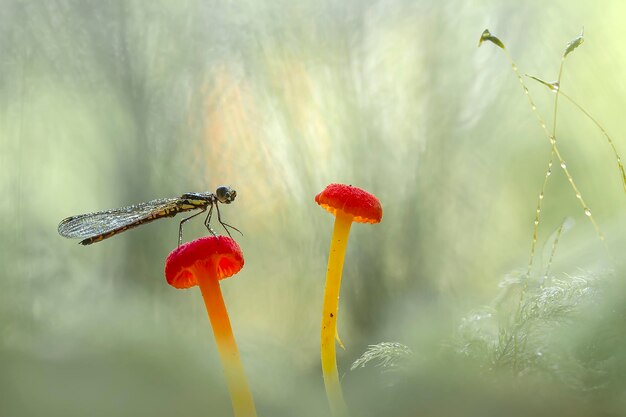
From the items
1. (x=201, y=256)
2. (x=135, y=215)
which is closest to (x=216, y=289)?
(x=201, y=256)

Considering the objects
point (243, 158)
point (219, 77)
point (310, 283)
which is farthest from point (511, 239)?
point (219, 77)

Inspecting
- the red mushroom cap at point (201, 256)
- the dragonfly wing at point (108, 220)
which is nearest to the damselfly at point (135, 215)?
the dragonfly wing at point (108, 220)

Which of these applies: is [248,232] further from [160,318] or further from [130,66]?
[130,66]

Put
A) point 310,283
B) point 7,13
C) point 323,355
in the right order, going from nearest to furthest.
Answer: point 323,355 → point 310,283 → point 7,13

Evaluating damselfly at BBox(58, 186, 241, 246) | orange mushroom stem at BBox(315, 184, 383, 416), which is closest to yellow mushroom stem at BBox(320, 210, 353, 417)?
orange mushroom stem at BBox(315, 184, 383, 416)

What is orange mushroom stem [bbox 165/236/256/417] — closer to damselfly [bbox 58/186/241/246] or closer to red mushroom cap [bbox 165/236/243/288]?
red mushroom cap [bbox 165/236/243/288]

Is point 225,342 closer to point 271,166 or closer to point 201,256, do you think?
point 201,256
